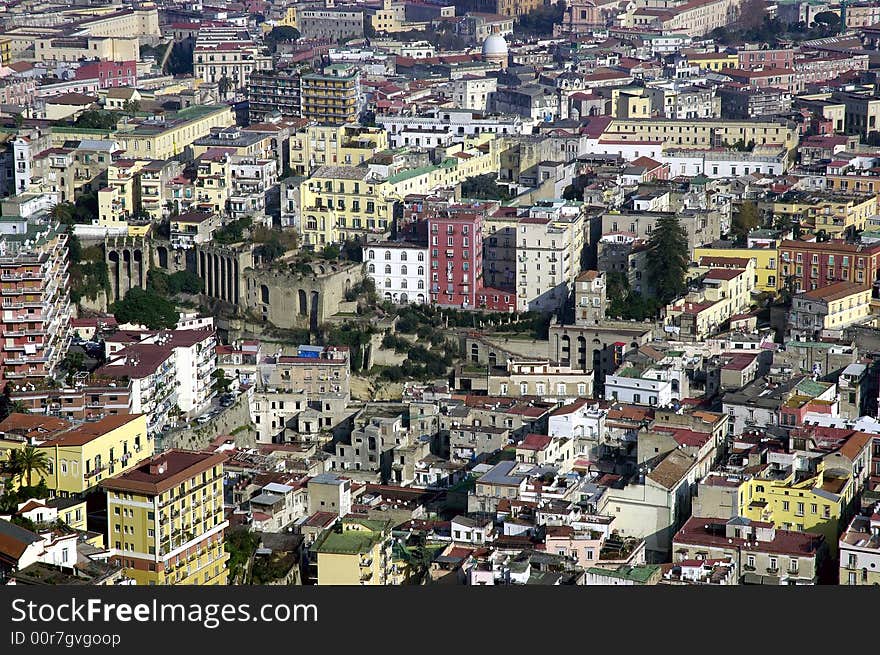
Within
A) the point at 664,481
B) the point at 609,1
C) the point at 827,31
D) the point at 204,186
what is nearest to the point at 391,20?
the point at 609,1

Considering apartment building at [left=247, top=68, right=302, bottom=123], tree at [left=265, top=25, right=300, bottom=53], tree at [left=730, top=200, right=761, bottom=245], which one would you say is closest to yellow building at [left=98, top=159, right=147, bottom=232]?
apartment building at [left=247, top=68, right=302, bottom=123]

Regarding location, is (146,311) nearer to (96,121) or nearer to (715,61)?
(96,121)

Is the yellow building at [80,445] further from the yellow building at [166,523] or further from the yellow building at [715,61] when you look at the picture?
the yellow building at [715,61]

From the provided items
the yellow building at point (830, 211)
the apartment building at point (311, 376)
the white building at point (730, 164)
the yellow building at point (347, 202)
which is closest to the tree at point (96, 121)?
the yellow building at point (347, 202)

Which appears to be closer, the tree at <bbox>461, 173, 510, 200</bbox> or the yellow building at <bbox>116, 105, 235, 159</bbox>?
the tree at <bbox>461, 173, 510, 200</bbox>

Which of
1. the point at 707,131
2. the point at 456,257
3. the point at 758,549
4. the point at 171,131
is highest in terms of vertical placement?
the point at 171,131

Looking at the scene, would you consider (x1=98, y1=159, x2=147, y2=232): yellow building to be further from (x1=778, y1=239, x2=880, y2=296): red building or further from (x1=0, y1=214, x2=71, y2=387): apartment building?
(x1=778, y1=239, x2=880, y2=296): red building

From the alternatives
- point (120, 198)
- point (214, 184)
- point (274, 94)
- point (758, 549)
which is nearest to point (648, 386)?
point (758, 549)
